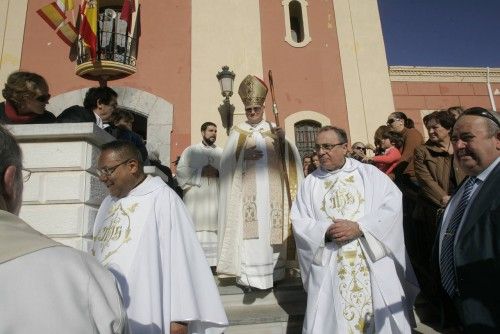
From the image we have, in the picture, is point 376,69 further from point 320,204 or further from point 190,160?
point 320,204

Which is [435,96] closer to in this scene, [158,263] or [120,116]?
[120,116]

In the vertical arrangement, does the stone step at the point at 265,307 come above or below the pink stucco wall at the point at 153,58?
below

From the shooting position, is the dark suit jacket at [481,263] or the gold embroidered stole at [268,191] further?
the gold embroidered stole at [268,191]

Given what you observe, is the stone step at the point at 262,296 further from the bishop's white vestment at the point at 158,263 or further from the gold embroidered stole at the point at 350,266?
the bishop's white vestment at the point at 158,263

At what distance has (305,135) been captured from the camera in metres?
8.82

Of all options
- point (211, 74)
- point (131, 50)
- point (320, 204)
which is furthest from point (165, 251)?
point (131, 50)

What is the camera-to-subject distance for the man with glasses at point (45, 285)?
0.82 metres

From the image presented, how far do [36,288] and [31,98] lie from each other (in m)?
2.74

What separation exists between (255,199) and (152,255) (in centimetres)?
221

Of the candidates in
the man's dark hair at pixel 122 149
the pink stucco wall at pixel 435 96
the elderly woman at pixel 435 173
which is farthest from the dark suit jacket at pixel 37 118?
the pink stucco wall at pixel 435 96

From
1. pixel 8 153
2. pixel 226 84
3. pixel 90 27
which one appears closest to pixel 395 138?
pixel 226 84

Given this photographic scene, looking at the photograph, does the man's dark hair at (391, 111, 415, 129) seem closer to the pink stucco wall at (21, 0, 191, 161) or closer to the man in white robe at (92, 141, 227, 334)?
the man in white robe at (92, 141, 227, 334)

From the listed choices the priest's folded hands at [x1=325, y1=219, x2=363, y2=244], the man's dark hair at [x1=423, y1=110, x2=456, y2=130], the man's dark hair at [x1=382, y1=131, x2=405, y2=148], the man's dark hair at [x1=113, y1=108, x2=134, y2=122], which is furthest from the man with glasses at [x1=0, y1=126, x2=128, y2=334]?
the man's dark hair at [x1=382, y1=131, x2=405, y2=148]

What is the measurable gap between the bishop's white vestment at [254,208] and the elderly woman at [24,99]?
6.79 feet
